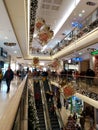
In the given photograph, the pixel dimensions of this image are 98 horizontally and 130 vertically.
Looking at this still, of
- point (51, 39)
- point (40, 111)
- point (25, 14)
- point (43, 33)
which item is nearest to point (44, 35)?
point (43, 33)

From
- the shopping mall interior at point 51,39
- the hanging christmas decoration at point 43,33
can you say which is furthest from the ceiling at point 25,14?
the hanging christmas decoration at point 43,33

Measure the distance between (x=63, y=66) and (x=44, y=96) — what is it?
878cm

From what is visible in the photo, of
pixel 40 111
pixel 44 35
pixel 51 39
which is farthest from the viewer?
pixel 40 111

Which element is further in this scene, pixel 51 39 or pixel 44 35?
pixel 51 39

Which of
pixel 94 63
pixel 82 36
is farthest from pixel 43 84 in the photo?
→ pixel 82 36

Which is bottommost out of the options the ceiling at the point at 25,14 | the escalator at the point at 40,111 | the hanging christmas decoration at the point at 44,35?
the escalator at the point at 40,111

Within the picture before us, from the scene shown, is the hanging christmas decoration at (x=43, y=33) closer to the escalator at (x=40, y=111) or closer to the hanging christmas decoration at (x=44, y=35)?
the hanging christmas decoration at (x=44, y=35)

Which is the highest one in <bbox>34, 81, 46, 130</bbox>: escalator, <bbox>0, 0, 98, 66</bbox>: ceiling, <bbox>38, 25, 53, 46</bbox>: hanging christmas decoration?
<bbox>0, 0, 98, 66</bbox>: ceiling

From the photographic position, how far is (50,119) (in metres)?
15.7

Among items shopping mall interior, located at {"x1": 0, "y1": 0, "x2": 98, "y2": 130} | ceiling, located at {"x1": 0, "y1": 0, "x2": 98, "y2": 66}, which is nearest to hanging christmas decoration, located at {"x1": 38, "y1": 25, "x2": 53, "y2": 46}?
shopping mall interior, located at {"x1": 0, "y1": 0, "x2": 98, "y2": 130}

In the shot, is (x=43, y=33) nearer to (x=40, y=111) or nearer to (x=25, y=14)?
(x=25, y=14)

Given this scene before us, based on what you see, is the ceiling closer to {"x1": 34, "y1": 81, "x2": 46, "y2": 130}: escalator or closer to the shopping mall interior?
the shopping mall interior

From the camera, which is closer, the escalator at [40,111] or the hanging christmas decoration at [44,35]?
the hanging christmas decoration at [44,35]

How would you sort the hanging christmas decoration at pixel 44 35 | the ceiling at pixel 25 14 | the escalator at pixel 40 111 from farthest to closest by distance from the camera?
1. the escalator at pixel 40 111
2. the ceiling at pixel 25 14
3. the hanging christmas decoration at pixel 44 35
